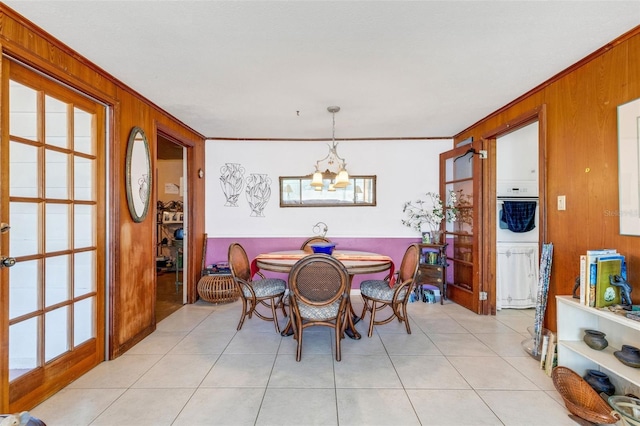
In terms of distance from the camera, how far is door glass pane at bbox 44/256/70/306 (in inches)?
81.4

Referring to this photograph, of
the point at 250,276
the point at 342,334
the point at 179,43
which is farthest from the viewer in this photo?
the point at 250,276

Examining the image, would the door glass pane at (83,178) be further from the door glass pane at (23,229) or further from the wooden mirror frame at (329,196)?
the wooden mirror frame at (329,196)

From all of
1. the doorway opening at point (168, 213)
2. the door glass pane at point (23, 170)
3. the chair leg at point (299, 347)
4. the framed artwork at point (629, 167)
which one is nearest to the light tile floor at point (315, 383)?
the chair leg at point (299, 347)

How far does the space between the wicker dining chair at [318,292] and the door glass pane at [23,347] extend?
1.67 metres

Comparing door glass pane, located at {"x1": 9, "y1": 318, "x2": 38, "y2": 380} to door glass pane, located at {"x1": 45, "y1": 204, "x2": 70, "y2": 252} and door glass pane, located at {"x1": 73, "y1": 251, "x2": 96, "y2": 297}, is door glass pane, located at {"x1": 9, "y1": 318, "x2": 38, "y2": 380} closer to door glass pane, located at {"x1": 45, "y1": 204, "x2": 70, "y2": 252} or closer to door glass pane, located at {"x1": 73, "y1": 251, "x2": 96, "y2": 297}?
door glass pane, located at {"x1": 73, "y1": 251, "x2": 96, "y2": 297}

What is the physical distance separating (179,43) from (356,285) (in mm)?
3761

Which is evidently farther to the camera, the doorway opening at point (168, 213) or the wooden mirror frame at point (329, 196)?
the doorway opening at point (168, 213)

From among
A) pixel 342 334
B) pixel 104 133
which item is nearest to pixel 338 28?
pixel 104 133

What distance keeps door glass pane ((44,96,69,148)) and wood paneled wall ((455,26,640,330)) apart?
372 cm

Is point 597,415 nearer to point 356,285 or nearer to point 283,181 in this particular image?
point 356,285

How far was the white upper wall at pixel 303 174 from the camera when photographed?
468 centimetres

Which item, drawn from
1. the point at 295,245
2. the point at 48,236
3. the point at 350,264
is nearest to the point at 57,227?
the point at 48,236

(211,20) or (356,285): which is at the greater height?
(211,20)

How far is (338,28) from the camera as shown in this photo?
6.09 feet
